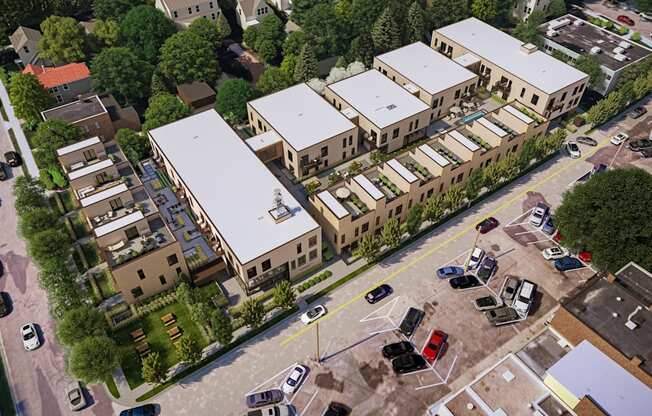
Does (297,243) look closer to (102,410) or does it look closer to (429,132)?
(102,410)

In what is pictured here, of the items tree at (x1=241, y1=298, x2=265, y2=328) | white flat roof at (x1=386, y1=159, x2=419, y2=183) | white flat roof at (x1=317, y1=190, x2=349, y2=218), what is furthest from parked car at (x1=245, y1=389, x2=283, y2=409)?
white flat roof at (x1=386, y1=159, x2=419, y2=183)

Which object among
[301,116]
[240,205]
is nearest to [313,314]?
[240,205]

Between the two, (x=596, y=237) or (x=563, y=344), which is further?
(x=596, y=237)

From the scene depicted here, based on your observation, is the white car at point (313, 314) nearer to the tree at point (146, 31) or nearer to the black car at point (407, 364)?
the black car at point (407, 364)

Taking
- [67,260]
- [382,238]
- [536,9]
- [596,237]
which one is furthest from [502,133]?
[67,260]

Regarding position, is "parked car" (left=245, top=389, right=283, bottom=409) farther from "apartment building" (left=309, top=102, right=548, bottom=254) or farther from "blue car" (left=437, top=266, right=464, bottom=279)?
"blue car" (left=437, top=266, right=464, bottom=279)

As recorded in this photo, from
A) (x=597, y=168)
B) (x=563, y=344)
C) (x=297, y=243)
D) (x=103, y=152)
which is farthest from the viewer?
(x=597, y=168)

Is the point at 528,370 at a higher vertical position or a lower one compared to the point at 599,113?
lower
